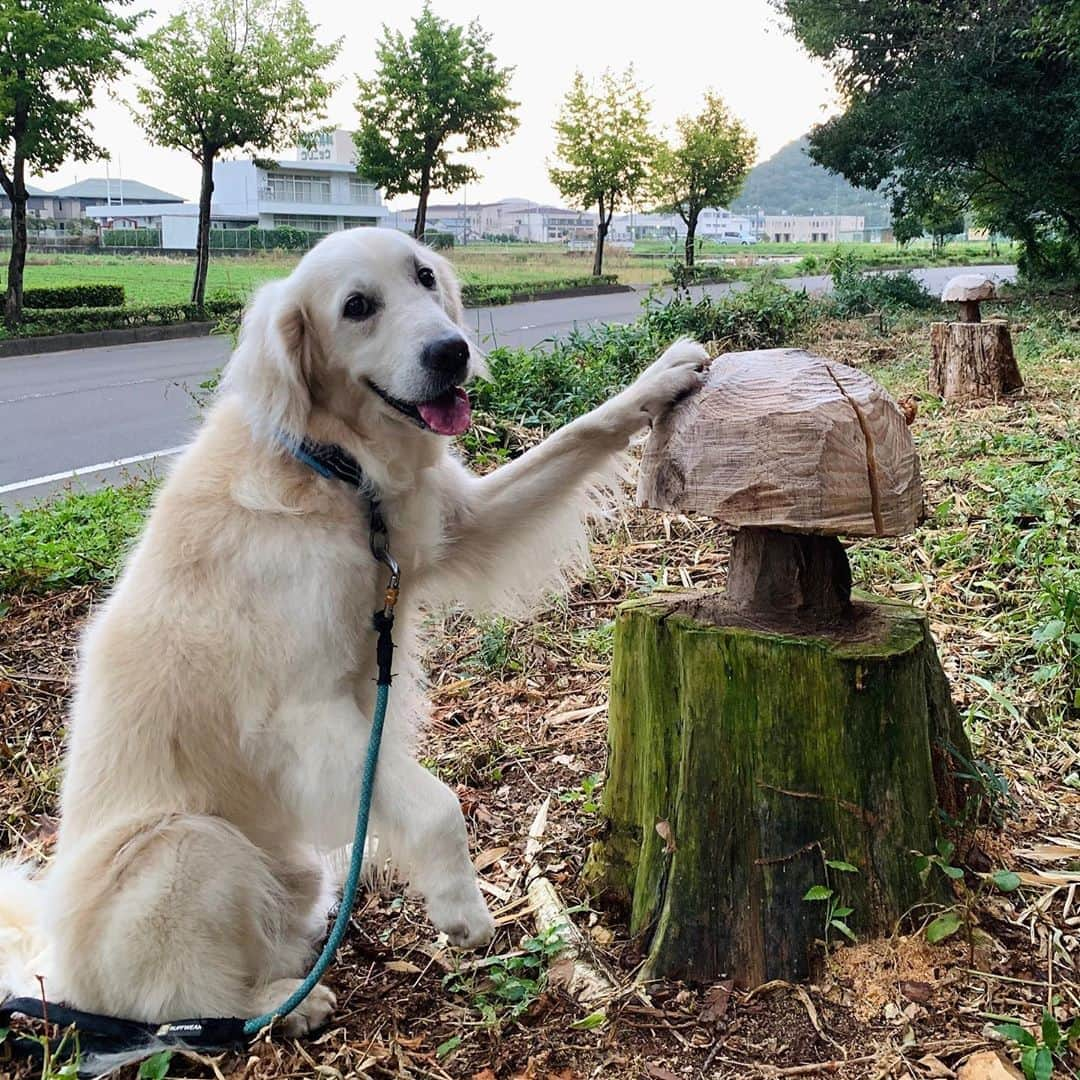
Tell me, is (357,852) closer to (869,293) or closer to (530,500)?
(530,500)

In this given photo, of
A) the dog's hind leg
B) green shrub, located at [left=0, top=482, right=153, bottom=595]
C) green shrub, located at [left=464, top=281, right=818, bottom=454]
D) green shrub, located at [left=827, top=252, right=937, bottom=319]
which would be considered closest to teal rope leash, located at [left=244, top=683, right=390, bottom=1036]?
the dog's hind leg

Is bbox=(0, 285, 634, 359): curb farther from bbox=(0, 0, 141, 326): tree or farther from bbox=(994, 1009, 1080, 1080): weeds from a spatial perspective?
bbox=(994, 1009, 1080, 1080): weeds

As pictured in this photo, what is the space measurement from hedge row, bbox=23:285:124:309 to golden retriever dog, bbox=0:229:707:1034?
2118 centimetres

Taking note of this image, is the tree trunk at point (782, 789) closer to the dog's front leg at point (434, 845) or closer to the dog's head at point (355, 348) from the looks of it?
the dog's front leg at point (434, 845)

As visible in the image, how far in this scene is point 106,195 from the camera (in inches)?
3499

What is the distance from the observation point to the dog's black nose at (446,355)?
259cm

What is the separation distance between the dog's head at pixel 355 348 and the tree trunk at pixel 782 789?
880mm

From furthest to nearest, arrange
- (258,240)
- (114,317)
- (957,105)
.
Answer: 1. (258,240)
2. (114,317)
3. (957,105)

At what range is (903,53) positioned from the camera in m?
18.4

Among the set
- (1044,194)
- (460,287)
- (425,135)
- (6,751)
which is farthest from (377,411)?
(425,135)

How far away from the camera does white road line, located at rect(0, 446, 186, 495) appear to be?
8336mm

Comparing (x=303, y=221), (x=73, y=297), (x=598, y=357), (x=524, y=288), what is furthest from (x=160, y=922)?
(x=303, y=221)

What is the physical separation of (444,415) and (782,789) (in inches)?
50.0

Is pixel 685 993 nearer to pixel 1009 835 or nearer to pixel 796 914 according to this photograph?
pixel 796 914
